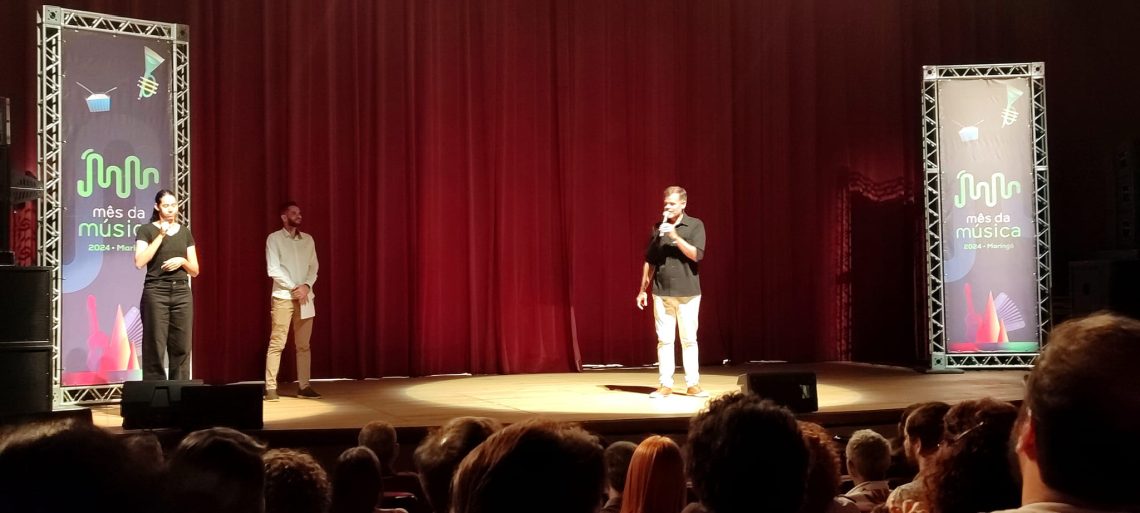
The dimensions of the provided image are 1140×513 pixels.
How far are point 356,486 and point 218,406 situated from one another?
2.40 meters

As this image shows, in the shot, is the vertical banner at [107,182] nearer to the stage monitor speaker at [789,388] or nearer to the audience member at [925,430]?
the stage monitor speaker at [789,388]

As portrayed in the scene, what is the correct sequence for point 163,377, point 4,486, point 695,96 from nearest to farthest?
point 4,486 → point 163,377 → point 695,96

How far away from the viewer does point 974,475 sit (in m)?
1.82

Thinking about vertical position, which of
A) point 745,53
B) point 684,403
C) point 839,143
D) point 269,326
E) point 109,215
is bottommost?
point 684,403

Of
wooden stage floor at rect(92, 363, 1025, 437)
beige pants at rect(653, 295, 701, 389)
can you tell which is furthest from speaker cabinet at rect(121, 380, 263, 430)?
beige pants at rect(653, 295, 701, 389)

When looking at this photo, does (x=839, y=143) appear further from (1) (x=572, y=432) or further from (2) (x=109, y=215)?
(1) (x=572, y=432)

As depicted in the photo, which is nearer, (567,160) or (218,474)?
(218,474)

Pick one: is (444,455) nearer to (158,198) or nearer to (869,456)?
(869,456)

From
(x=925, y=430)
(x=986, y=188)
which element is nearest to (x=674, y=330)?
(x=986, y=188)

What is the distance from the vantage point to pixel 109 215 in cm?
670

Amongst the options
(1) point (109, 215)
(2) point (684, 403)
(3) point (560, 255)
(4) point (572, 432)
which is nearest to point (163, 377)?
(1) point (109, 215)

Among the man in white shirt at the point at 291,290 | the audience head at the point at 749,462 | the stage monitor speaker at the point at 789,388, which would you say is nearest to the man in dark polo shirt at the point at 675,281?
the stage monitor speaker at the point at 789,388

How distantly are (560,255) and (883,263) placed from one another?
3.28m

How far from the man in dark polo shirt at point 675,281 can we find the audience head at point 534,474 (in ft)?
17.7
